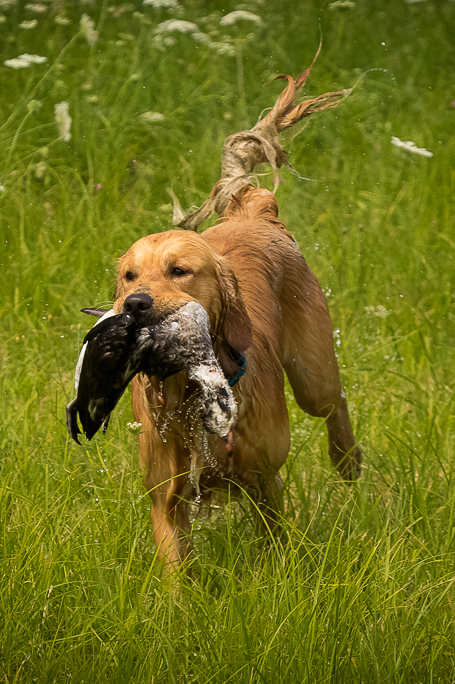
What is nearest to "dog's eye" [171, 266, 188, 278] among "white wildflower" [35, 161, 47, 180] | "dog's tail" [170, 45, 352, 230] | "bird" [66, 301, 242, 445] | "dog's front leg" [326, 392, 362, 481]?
"bird" [66, 301, 242, 445]

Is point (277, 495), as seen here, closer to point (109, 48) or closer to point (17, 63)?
point (17, 63)

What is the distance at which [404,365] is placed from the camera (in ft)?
15.1

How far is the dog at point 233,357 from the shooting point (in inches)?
94.7

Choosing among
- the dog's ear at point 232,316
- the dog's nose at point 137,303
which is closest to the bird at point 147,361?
the dog's nose at point 137,303

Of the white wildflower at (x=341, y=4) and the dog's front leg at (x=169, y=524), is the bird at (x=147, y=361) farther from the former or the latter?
the white wildflower at (x=341, y=4)

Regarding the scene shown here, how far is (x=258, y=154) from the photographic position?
412cm

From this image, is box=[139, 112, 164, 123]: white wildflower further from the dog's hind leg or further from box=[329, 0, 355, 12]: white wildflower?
the dog's hind leg

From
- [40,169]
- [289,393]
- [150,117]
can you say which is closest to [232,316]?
[289,393]

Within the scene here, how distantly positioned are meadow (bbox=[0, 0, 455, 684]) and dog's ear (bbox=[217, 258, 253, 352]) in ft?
2.16

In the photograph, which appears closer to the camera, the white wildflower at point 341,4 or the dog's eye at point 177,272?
the dog's eye at point 177,272

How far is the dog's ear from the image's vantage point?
263 centimetres

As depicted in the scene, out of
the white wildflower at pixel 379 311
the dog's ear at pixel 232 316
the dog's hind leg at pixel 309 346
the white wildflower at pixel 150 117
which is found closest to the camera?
the dog's ear at pixel 232 316

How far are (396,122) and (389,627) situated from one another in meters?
5.31

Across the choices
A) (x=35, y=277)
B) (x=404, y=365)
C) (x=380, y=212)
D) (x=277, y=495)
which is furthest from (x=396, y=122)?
(x=277, y=495)
